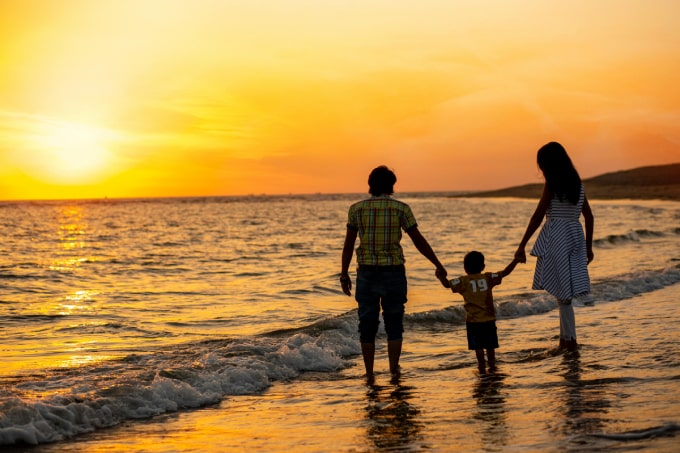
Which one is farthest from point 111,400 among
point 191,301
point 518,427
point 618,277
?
point 618,277

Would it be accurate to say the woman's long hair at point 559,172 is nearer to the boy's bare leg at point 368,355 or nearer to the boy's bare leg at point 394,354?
the boy's bare leg at point 394,354

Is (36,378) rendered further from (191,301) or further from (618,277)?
(618,277)

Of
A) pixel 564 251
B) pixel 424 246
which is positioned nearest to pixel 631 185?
pixel 564 251

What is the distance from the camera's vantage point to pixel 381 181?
23.5ft

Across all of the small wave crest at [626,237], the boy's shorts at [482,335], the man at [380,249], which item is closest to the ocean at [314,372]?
the boy's shorts at [482,335]

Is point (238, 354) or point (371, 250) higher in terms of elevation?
point (371, 250)

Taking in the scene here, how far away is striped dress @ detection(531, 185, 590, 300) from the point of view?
783cm

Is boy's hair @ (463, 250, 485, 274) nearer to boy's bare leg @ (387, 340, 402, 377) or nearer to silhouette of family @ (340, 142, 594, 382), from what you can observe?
silhouette of family @ (340, 142, 594, 382)

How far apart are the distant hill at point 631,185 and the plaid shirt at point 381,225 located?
81497 mm

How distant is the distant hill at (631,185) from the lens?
9300 centimetres

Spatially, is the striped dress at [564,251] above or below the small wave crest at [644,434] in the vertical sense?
above

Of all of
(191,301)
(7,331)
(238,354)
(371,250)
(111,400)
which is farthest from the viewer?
(191,301)

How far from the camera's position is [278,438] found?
543 centimetres

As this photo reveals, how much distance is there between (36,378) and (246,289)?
840 cm
